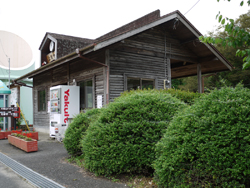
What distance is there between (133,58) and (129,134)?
21.2ft

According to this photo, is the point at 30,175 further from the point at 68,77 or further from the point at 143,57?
the point at 68,77

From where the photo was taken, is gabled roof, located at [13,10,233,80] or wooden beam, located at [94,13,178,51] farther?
gabled roof, located at [13,10,233,80]

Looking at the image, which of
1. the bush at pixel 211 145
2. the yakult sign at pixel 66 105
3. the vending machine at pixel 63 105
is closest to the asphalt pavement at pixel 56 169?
the bush at pixel 211 145

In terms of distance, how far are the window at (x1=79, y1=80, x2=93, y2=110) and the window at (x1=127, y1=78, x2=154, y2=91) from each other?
183cm

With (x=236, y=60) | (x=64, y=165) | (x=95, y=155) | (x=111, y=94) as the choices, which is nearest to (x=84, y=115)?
(x=64, y=165)

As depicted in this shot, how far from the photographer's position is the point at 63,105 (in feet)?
36.9

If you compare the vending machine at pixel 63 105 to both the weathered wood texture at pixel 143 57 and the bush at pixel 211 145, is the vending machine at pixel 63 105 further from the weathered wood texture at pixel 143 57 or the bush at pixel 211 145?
the bush at pixel 211 145

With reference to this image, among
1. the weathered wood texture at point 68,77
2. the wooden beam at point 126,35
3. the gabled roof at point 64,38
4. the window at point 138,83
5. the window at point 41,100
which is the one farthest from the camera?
the window at point 41,100

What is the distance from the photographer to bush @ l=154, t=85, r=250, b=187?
3.13 metres

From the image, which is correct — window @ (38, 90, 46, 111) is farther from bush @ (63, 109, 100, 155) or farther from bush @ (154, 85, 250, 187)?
bush @ (154, 85, 250, 187)

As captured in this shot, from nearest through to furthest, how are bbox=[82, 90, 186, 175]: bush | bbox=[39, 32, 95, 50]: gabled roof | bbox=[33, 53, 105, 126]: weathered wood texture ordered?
bbox=[82, 90, 186, 175]: bush
bbox=[33, 53, 105, 126]: weathered wood texture
bbox=[39, 32, 95, 50]: gabled roof

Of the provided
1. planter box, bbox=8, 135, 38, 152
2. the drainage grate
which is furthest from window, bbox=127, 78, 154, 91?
the drainage grate

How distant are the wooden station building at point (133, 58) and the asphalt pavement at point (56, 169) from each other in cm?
324

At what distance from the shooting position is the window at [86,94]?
11227 millimetres
